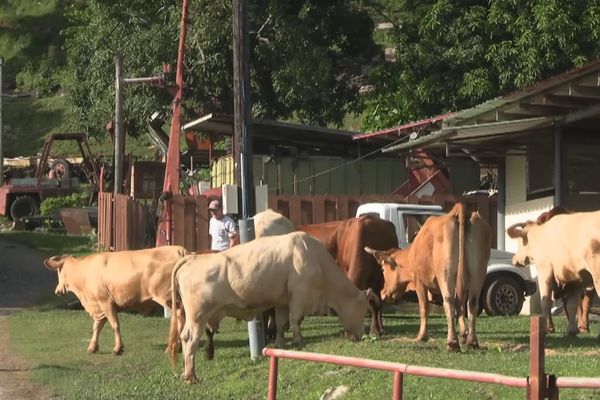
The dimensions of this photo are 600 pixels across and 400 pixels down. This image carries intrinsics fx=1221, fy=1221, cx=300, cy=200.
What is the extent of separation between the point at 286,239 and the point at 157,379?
219 centimetres

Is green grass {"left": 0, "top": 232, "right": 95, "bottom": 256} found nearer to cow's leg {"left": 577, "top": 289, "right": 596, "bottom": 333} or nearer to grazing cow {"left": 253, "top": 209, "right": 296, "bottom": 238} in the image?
grazing cow {"left": 253, "top": 209, "right": 296, "bottom": 238}

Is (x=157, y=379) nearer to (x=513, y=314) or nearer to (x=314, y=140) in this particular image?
(x=513, y=314)

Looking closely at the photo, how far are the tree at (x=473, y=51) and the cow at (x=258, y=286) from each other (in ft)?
48.0

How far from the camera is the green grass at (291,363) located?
11148 mm

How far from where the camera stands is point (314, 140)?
29781 mm

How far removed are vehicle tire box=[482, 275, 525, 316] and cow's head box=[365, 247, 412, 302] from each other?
3.53 meters

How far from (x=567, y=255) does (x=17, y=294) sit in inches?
588

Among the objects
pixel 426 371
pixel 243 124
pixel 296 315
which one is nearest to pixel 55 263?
pixel 243 124

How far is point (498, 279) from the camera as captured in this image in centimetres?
1986

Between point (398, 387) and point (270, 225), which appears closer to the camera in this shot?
point (398, 387)

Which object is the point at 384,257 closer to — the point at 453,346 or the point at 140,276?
the point at 453,346

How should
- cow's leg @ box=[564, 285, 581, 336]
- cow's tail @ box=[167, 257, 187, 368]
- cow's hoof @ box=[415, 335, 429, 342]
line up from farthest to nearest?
1. cow's leg @ box=[564, 285, 581, 336]
2. cow's hoof @ box=[415, 335, 429, 342]
3. cow's tail @ box=[167, 257, 187, 368]

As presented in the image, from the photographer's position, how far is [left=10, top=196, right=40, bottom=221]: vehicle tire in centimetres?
4417

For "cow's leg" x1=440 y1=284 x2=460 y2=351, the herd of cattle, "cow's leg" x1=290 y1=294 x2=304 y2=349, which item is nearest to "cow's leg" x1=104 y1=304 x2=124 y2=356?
the herd of cattle
